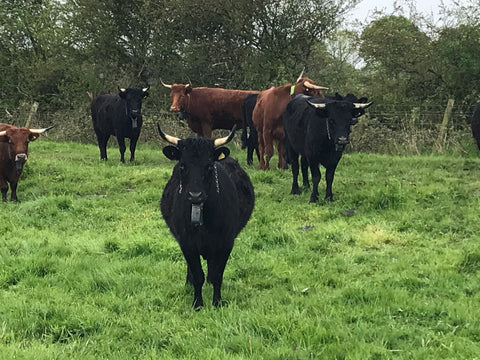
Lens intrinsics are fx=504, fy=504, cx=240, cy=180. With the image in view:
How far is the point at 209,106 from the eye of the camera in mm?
14742

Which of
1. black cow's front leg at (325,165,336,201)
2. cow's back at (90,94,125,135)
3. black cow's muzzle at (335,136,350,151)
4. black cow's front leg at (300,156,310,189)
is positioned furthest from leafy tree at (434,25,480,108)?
cow's back at (90,94,125,135)

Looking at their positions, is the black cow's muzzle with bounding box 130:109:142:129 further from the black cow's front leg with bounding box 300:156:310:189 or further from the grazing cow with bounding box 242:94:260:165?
the black cow's front leg with bounding box 300:156:310:189

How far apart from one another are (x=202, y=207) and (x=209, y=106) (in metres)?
10.5

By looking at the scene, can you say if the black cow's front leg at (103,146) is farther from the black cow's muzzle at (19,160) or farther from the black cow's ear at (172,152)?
the black cow's ear at (172,152)

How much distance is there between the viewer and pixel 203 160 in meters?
4.47

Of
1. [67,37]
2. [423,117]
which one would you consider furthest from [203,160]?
[67,37]

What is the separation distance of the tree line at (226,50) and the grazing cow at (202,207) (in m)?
14.1

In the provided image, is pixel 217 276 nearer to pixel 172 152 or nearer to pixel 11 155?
Answer: pixel 172 152

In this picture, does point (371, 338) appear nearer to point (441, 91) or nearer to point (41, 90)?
point (441, 91)

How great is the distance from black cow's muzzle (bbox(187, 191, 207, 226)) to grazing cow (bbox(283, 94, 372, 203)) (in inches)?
180

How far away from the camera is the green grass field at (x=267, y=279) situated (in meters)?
3.90

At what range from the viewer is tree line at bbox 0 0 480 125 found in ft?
→ 59.0

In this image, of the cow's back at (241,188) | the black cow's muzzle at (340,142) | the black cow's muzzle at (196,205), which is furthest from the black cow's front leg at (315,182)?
the black cow's muzzle at (196,205)

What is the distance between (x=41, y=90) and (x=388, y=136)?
1743cm
